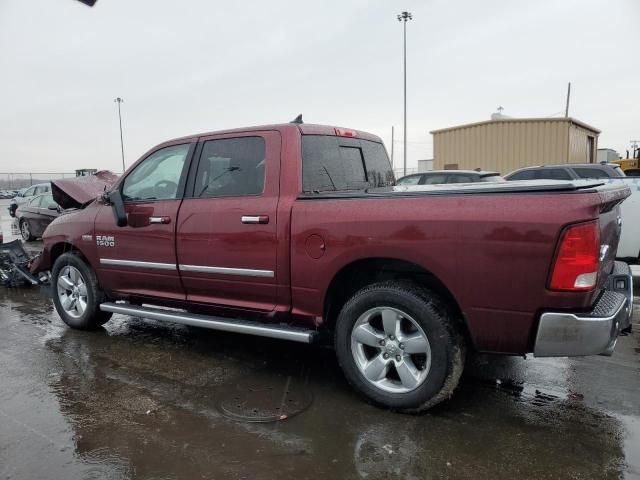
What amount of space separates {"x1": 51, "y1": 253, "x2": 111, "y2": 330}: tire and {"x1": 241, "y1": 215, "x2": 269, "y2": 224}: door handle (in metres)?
2.18

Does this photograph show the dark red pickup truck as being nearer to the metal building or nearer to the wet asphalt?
the wet asphalt

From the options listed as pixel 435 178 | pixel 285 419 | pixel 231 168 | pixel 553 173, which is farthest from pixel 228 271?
pixel 553 173

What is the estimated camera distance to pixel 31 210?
14.1 meters

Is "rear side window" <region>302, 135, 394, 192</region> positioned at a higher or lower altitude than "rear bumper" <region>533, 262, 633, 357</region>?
higher

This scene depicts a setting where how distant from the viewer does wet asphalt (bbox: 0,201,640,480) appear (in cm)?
282

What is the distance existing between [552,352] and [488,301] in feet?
1.44

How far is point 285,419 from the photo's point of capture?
3354 mm

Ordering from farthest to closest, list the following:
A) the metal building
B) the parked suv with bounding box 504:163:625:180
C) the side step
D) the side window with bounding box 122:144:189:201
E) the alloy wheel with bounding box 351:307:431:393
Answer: the metal building, the parked suv with bounding box 504:163:625:180, the side window with bounding box 122:144:189:201, the side step, the alloy wheel with bounding box 351:307:431:393

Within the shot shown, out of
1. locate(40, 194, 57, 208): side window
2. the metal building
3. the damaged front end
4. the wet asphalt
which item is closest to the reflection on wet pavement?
the wet asphalt

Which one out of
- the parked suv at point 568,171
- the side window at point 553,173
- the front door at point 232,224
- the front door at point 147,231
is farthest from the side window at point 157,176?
the side window at point 553,173

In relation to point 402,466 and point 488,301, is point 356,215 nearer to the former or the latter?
point 488,301

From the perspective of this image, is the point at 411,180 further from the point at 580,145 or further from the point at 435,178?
the point at 580,145

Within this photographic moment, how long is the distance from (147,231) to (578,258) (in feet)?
11.2

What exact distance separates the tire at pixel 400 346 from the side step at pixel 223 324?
0.99 ft
